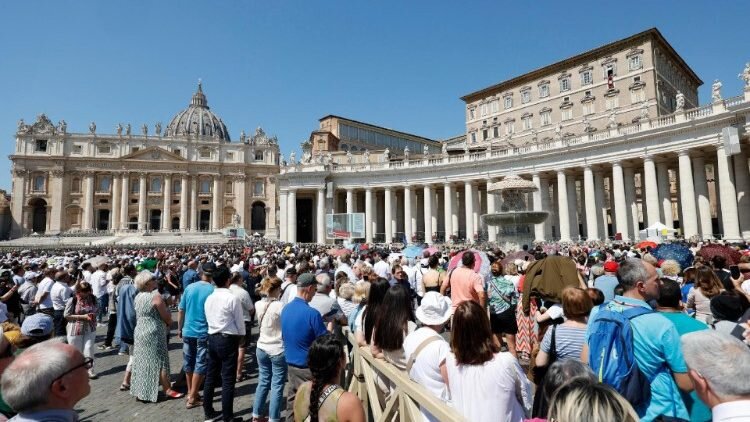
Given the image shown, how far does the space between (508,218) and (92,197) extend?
7735 centimetres

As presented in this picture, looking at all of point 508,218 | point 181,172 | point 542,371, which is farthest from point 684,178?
point 181,172

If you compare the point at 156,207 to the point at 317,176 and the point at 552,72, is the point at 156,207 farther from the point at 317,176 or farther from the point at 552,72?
the point at 552,72

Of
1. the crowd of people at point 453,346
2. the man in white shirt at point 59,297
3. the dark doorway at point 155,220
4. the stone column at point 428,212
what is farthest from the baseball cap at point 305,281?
the dark doorway at point 155,220

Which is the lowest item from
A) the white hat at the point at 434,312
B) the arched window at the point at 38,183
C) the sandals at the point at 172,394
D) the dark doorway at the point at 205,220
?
the sandals at the point at 172,394

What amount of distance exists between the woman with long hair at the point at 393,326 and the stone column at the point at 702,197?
30.5m

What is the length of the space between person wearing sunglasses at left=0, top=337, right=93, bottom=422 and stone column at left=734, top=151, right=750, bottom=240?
34391 millimetres

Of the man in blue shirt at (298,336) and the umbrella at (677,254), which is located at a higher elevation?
the umbrella at (677,254)

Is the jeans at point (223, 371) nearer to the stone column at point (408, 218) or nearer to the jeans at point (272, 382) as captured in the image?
the jeans at point (272, 382)

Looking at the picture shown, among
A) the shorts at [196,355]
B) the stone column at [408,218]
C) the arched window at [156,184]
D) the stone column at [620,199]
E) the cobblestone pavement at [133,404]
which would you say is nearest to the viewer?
the cobblestone pavement at [133,404]

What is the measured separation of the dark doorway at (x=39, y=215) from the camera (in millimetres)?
70562

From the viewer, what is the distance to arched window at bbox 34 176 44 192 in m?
70.7

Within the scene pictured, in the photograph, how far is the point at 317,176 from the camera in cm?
4528

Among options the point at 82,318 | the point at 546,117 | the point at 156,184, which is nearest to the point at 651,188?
the point at 546,117

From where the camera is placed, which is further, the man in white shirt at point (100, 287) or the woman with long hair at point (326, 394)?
the man in white shirt at point (100, 287)
